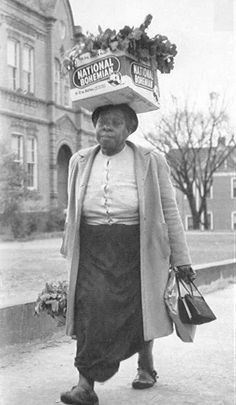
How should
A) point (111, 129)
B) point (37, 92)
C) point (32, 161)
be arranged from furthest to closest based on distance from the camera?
1. point (37, 92)
2. point (32, 161)
3. point (111, 129)

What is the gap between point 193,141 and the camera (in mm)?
36000

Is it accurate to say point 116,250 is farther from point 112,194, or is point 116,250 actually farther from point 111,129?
point 111,129

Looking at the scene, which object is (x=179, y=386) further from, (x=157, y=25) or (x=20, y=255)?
(x=20, y=255)

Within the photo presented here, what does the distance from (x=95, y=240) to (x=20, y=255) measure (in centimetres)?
863

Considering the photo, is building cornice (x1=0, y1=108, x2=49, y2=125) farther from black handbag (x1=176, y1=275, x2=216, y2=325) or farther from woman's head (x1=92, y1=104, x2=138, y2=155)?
black handbag (x1=176, y1=275, x2=216, y2=325)

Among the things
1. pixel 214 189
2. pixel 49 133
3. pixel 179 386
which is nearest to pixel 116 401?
pixel 179 386

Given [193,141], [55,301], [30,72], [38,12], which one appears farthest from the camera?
[193,141]

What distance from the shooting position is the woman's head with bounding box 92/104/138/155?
3824mm

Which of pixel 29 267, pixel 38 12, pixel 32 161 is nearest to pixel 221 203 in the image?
pixel 32 161

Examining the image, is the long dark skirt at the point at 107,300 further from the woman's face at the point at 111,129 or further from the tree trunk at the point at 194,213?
the tree trunk at the point at 194,213

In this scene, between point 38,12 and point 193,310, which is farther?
point 38,12

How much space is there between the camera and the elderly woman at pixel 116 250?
12.0 feet

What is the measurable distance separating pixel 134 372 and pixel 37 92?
53.8 ft

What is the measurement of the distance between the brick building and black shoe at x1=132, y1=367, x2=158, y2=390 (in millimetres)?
12024
